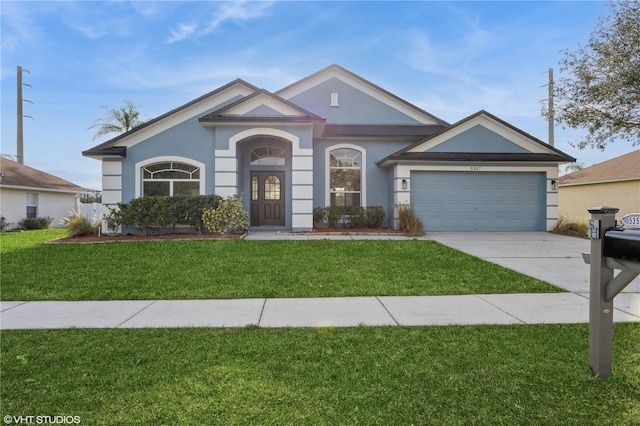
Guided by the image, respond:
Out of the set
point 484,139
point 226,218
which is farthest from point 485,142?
point 226,218

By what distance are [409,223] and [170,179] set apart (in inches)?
398

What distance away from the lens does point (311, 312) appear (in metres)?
4.96

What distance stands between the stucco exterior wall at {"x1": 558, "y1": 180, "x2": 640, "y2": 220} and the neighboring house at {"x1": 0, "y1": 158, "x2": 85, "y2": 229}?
1281 inches

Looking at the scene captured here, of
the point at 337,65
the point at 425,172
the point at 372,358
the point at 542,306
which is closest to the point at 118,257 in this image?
the point at 372,358

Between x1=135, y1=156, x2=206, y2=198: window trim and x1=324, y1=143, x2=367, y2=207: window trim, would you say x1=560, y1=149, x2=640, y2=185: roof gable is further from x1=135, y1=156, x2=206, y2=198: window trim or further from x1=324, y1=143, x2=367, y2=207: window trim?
x1=135, y1=156, x2=206, y2=198: window trim

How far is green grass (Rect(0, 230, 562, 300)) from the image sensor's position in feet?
20.0

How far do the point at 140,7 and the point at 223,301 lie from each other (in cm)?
1023

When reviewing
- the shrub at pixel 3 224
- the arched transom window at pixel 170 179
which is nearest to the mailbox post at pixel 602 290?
the arched transom window at pixel 170 179

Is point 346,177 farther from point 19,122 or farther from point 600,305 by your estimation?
point 19,122

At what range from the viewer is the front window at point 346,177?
53.1 ft

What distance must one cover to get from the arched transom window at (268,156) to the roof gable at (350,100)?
338cm

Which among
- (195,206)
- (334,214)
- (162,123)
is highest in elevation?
(162,123)

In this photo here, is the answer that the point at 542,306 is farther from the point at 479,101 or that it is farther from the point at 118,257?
the point at 479,101

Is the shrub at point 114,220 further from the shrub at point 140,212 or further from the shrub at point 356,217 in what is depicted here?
the shrub at point 356,217
